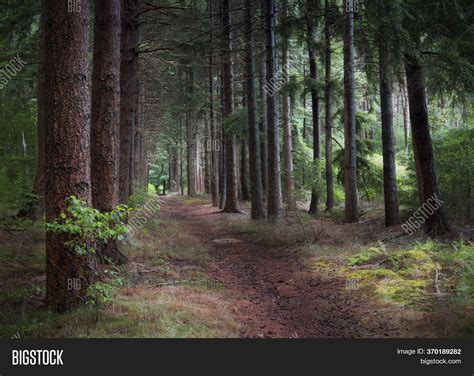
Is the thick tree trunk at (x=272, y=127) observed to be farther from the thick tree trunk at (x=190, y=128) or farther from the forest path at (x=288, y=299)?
the thick tree trunk at (x=190, y=128)

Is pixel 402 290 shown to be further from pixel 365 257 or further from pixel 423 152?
pixel 423 152

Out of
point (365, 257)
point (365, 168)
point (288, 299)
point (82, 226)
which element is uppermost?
point (365, 168)

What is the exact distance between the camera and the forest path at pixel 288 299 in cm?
636

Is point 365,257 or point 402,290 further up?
point 365,257

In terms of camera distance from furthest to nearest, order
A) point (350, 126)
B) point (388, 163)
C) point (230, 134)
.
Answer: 1. point (230, 134)
2. point (350, 126)
3. point (388, 163)

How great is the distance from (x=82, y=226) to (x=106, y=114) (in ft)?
12.7

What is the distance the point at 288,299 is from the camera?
320 inches

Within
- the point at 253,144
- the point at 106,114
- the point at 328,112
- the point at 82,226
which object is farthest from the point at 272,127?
the point at 82,226

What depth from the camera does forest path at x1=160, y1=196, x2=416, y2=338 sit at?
6.36 metres

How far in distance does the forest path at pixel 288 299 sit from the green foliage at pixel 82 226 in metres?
2.34

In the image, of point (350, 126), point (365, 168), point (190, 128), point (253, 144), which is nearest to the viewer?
point (350, 126)

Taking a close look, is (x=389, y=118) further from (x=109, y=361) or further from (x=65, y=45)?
(x=109, y=361)

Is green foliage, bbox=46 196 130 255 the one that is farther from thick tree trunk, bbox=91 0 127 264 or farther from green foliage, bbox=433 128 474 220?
green foliage, bbox=433 128 474 220

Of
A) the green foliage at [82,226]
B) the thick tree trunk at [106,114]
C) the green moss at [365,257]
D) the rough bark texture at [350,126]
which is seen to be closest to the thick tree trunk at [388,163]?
the rough bark texture at [350,126]
